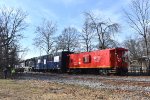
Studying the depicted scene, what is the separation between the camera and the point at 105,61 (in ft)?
140

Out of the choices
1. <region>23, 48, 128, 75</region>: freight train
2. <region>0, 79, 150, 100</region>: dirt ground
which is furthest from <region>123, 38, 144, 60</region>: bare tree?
<region>0, 79, 150, 100</region>: dirt ground

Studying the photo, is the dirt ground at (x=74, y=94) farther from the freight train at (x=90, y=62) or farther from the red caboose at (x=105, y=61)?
the freight train at (x=90, y=62)

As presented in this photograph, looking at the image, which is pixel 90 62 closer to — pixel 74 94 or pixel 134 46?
pixel 74 94

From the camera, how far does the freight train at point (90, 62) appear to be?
136 feet

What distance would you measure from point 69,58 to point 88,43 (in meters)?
35.5

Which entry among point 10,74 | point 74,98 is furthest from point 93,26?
point 74,98

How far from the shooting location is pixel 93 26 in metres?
81.1

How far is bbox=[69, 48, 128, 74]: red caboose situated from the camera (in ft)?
136

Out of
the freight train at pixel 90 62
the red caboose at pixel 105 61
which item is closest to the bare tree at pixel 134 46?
the freight train at pixel 90 62

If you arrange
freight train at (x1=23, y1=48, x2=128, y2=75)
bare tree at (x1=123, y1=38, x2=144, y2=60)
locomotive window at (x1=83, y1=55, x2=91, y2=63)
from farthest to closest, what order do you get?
bare tree at (x1=123, y1=38, x2=144, y2=60)
locomotive window at (x1=83, y1=55, x2=91, y2=63)
freight train at (x1=23, y1=48, x2=128, y2=75)

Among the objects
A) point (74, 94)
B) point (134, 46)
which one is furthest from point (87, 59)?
point (134, 46)

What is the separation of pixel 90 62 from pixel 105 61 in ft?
14.8

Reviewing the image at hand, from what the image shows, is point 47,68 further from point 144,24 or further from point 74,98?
point 74,98

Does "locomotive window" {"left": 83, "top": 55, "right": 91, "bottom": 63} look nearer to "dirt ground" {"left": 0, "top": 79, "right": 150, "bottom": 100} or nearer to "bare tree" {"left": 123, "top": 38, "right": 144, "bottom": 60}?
"dirt ground" {"left": 0, "top": 79, "right": 150, "bottom": 100}
